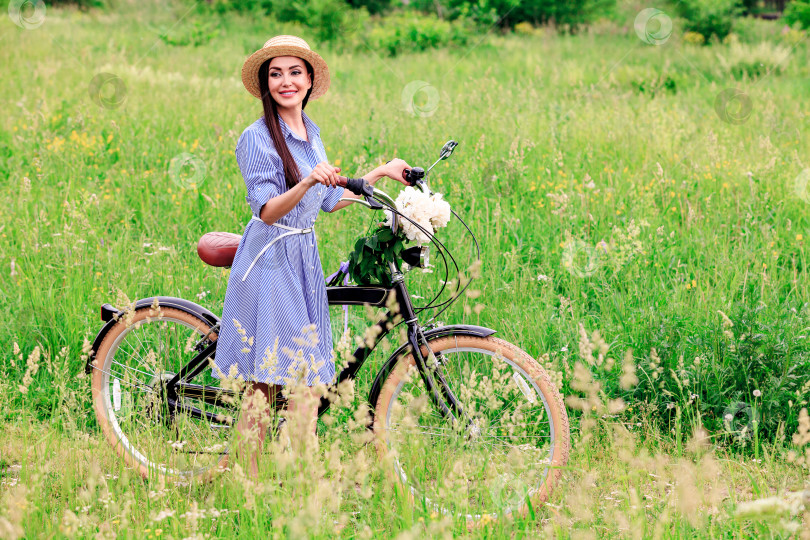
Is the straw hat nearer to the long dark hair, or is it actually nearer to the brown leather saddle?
the long dark hair

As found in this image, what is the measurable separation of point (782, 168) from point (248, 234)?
484 cm

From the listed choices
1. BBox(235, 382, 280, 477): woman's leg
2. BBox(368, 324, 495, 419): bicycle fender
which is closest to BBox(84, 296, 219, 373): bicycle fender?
BBox(235, 382, 280, 477): woman's leg

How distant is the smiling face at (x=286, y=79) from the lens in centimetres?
292

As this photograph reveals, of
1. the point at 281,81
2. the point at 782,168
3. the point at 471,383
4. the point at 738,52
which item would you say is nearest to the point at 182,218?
the point at 281,81

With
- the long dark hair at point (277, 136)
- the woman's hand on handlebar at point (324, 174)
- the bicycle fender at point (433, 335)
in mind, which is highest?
the long dark hair at point (277, 136)

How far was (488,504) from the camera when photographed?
262 cm

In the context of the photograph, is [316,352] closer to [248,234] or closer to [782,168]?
[248,234]

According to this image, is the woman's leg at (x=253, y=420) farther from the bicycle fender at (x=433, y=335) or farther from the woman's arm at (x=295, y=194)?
the woman's arm at (x=295, y=194)

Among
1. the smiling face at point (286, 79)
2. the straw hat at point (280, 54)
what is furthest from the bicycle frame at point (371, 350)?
the straw hat at point (280, 54)

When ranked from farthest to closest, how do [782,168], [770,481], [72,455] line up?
[782,168] → [770,481] → [72,455]

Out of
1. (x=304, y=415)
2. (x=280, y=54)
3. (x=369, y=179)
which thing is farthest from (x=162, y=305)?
(x=304, y=415)

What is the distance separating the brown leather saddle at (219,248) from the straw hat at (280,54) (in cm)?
62

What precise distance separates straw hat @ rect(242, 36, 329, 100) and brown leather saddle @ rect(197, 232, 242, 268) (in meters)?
0.62

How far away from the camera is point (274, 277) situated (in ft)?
9.66
